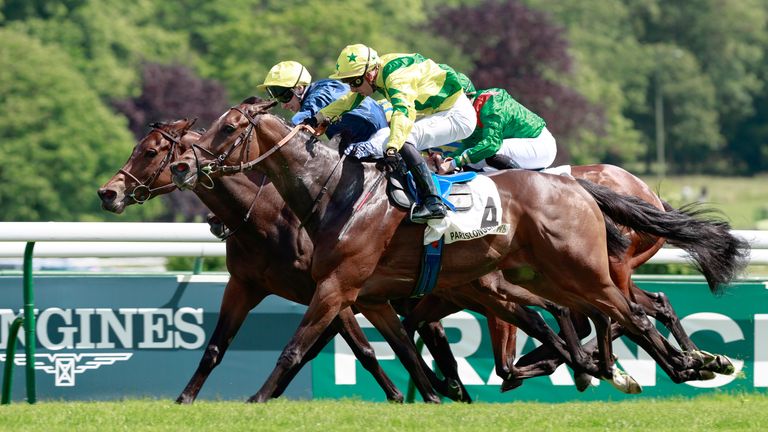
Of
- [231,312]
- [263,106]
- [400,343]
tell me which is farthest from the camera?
[231,312]

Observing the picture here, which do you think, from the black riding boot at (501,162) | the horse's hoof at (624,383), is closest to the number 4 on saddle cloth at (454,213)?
the black riding boot at (501,162)

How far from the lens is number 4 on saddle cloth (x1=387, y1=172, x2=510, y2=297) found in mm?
6293

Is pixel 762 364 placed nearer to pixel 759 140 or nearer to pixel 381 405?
pixel 381 405

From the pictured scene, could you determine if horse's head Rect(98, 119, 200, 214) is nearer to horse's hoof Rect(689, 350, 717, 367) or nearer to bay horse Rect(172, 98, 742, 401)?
bay horse Rect(172, 98, 742, 401)


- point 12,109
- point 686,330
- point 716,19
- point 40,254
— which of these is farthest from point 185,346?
point 716,19

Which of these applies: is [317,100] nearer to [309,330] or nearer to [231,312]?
[231,312]

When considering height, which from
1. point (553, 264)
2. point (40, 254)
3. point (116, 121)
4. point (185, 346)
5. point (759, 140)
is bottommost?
point (759, 140)

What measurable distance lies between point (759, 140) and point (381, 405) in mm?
66653

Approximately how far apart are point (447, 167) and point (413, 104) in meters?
0.81

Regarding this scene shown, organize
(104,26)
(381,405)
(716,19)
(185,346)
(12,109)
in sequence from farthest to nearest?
(716,19)
(104,26)
(12,109)
(185,346)
(381,405)

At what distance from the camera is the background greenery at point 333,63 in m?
39.9

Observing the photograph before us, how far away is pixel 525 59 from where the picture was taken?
47844mm

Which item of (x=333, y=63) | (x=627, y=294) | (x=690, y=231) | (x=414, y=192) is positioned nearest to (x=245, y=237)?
(x=414, y=192)

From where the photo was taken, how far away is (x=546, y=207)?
6418 millimetres
